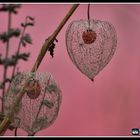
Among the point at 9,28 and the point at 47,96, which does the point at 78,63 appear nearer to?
the point at 47,96

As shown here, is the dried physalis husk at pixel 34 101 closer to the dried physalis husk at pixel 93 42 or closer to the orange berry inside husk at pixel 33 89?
the orange berry inside husk at pixel 33 89

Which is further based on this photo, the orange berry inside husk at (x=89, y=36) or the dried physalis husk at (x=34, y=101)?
the orange berry inside husk at (x=89, y=36)

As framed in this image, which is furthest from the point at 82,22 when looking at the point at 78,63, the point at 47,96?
the point at 47,96

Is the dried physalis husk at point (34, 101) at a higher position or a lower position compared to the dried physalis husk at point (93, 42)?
lower

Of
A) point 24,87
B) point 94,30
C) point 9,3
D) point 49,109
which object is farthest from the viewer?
point 9,3

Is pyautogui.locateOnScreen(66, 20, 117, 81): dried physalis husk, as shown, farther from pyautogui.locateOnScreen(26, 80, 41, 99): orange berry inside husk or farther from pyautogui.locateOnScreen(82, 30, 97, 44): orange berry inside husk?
pyautogui.locateOnScreen(26, 80, 41, 99): orange berry inside husk

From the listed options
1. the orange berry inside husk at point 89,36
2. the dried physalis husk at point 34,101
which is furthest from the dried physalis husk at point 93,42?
the dried physalis husk at point 34,101
